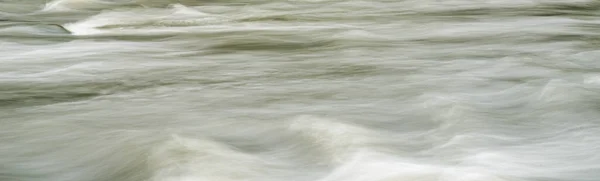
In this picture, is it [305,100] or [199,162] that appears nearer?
[199,162]

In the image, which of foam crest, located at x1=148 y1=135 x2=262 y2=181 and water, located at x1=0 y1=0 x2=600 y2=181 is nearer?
foam crest, located at x1=148 y1=135 x2=262 y2=181

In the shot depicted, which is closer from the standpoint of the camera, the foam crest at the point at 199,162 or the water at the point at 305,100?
the foam crest at the point at 199,162

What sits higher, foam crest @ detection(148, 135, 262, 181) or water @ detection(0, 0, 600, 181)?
water @ detection(0, 0, 600, 181)

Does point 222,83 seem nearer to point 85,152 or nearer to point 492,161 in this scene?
point 85,152

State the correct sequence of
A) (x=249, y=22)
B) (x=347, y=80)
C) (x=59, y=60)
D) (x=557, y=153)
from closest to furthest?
(x=557, y=153)
(x=347, y=80)
(x=59, y=60)
(x=249, y=22)

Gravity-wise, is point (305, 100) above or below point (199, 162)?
above

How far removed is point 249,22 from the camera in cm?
748

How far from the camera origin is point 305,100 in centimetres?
398

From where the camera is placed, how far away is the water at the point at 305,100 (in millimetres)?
2857

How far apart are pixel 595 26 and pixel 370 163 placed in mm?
4388

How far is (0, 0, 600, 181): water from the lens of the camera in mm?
2857

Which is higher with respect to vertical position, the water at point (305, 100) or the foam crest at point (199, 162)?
the water at point (305, 100)

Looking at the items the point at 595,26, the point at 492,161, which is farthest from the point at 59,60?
the point at 595,26

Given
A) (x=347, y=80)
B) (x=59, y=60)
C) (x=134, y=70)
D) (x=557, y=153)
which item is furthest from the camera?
(x=59, y=60)
